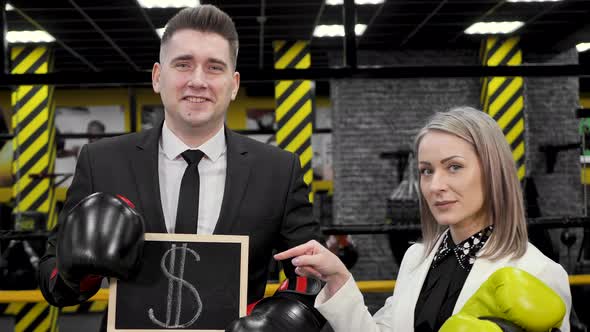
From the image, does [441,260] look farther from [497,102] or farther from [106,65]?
[106,65]

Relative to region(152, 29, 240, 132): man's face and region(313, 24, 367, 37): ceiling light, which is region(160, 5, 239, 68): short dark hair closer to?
region(152, 29, 240, 132): man's face

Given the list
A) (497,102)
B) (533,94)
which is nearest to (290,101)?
(497,102)

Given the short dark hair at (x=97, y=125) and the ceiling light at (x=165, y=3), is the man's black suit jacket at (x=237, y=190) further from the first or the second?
the short dark hair at (x=97, y=125)

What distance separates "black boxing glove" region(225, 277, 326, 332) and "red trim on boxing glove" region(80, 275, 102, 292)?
0.98ft

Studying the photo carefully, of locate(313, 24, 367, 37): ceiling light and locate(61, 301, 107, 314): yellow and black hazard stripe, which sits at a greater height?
locate(313, 24, 367, 37): ceiling light

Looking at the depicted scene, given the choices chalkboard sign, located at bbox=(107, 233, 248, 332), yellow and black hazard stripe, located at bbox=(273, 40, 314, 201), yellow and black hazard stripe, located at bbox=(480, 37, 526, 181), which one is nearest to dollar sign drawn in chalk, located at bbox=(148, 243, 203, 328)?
chalkboard sign, located at bbox=(107, 233, 248, 332)

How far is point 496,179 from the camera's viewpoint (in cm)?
140

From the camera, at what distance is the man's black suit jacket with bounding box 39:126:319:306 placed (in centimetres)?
135

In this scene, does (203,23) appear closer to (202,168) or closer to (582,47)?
(202,168)

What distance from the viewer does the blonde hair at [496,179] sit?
4.58 ft

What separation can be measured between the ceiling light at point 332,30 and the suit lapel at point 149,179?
17.8 ft

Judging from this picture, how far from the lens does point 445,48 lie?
298 inches

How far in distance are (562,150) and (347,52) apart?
543cm

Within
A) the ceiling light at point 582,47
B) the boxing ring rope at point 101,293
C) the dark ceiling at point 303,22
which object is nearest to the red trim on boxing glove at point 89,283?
the boxing ring rope at point 101,293
